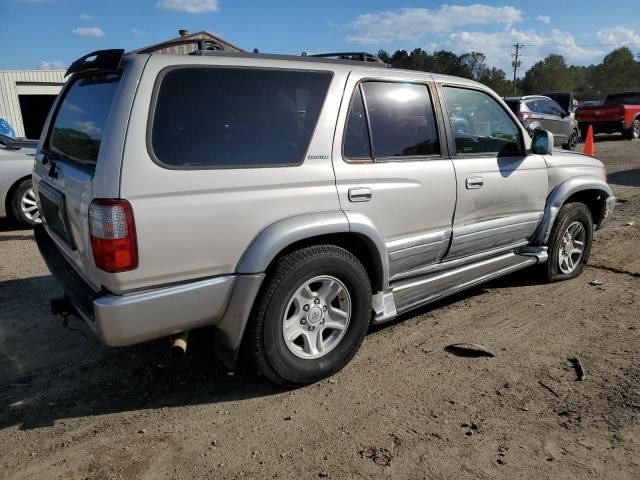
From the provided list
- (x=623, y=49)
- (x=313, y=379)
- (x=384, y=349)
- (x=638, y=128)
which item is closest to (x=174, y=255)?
(x=313, y=379)

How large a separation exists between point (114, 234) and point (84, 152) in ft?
2.37

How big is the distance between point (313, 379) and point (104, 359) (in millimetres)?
1465

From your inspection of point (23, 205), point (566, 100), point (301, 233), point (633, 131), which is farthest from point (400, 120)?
point (633, 131)

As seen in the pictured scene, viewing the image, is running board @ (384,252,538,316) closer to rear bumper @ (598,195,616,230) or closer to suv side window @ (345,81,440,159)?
suv side window @ (345,81,440,159)

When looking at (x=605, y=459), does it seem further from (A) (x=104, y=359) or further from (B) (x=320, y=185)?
(A) (x=104, y=359)

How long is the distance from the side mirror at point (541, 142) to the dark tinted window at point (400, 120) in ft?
3.89

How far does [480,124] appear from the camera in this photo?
13.4 feet

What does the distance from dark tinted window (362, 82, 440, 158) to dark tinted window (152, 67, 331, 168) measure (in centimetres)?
42

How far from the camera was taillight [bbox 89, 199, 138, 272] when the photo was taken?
2.38 m

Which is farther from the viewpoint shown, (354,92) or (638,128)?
(638,128)

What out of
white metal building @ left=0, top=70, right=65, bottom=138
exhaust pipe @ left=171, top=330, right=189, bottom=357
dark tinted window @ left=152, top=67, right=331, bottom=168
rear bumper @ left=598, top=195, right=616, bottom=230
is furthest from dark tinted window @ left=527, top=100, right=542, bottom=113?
white metal building @ left=0, top=70, right=65, bottom=138

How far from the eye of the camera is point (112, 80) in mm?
2764

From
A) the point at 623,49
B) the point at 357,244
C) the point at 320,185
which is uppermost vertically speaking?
the point at 623,49

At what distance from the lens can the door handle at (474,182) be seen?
3.80 meters
